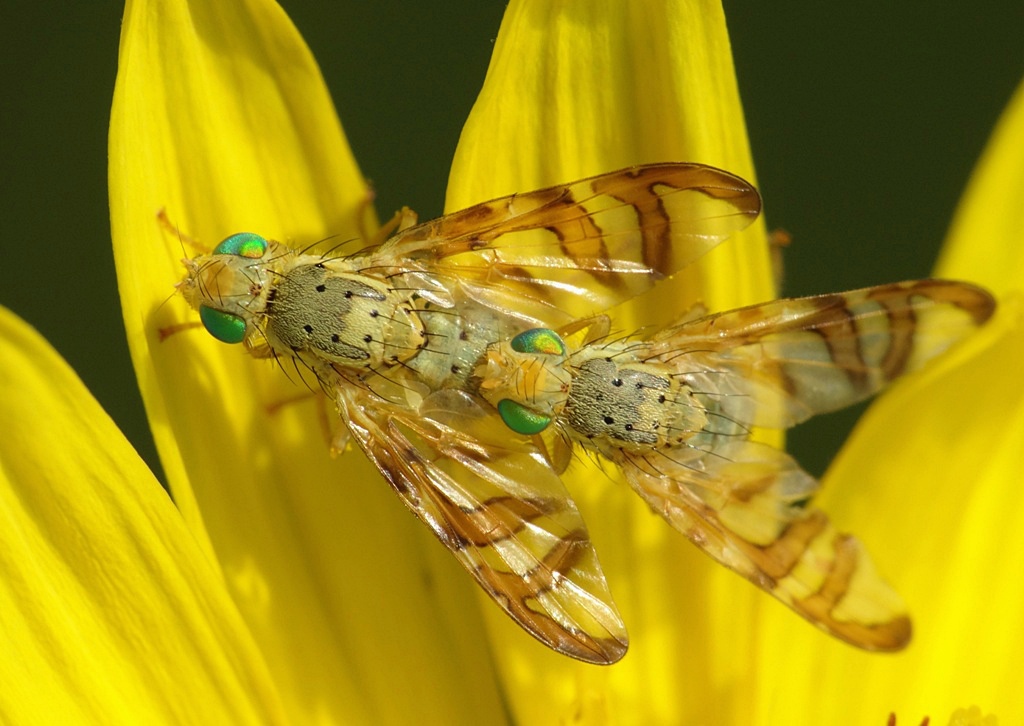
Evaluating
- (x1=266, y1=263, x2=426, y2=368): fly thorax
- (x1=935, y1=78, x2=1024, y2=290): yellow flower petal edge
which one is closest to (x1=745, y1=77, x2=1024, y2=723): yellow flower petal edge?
(x1=935, y1=78, x2=1024, y2=290): yellow flower petal edge

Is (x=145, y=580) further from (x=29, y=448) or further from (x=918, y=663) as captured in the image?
(x=918, y=663)

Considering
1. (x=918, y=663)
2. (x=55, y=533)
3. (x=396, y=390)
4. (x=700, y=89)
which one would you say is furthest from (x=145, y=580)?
(x=918, y=663)

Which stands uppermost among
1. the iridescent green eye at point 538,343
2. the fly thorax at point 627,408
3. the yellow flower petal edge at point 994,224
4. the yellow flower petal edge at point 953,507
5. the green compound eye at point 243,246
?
the green compound eye at point 243,246

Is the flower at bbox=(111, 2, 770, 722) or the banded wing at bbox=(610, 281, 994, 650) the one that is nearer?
the flower at bbox=(111, 2, 770, 722)

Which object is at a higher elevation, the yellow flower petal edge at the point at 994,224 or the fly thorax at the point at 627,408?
the yellow flower petal edge at the point at 994,224

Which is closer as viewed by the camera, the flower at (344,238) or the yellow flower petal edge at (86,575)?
the yellow flower petal edge at (86,575)

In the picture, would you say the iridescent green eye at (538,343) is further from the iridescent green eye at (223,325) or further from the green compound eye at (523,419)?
the iridescent green eye at (223,325)

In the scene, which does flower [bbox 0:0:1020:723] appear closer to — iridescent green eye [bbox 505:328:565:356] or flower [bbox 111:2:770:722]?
flower [bbox 111:2:770:722]

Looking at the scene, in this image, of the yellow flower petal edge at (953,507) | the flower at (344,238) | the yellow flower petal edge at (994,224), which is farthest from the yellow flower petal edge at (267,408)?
the yellow flower petal edge at (994,224)
